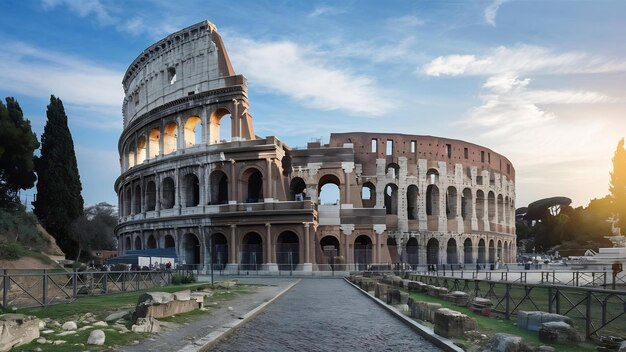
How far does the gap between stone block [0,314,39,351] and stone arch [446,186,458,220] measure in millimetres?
53259

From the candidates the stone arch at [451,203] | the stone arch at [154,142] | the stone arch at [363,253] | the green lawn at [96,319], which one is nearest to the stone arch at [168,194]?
the stone arch at [154,142]

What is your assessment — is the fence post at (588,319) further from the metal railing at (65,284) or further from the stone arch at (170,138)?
the stone arch at (170,138)

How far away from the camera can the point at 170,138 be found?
177ft

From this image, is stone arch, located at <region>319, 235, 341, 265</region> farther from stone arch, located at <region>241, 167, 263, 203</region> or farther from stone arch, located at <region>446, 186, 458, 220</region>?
stone arch, located at <region>446, 186, 458, 220</region>

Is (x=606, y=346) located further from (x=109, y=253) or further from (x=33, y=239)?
(x=109, y=253)

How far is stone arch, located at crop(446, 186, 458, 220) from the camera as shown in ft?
192

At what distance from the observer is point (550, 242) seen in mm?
96000

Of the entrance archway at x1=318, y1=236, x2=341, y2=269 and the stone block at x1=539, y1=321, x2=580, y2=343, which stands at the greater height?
the stone block at x1=539, y1=321, x2=580, y2=343

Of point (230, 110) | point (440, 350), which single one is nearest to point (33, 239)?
point (230, 110)

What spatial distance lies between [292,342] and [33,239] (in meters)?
30.3

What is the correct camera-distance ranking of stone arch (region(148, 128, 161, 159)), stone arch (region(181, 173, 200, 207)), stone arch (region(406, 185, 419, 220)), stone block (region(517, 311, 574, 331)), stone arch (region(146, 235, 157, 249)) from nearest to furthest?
stone block (region(517, 311, 574, 331)) < stone arch (region(181, 173, 200, 207)) < stone arch (region(146, 235, 157, 249)) < stone arch (region(148, 128, 161, 159)) < stone arch (region(406, 185, 419, 220))

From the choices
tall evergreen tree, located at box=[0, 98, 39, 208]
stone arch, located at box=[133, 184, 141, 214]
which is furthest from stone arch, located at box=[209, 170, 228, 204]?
tall evergreen tree, located at box=[0, 98, 39, 208]

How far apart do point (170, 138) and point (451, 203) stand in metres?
31.0

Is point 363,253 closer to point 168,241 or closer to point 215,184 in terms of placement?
point 215,184
